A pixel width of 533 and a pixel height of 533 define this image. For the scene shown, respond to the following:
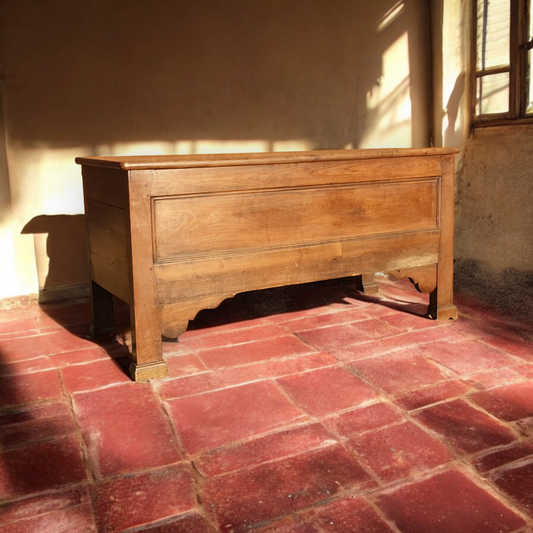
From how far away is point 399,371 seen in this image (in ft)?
9.15

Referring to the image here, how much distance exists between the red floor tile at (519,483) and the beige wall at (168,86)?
2.89 meters

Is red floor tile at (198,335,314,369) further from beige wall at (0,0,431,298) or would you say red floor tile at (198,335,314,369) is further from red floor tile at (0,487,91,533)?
beige wall at (0,0,431,298)

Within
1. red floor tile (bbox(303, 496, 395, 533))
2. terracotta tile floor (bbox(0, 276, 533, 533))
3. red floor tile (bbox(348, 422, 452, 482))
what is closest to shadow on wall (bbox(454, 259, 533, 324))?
terracotta tile floor (bbox(0, 276, 533, 533))

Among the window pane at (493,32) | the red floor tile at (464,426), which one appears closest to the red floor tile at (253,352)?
the red floor tile at (464,426)

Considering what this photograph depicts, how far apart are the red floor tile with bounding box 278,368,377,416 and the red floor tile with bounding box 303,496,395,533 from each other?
1.94 feet

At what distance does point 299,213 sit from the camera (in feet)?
9.85

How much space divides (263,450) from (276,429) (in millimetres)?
158

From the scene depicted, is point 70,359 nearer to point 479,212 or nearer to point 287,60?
point 287,60

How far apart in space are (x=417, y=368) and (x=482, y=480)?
0.93 m

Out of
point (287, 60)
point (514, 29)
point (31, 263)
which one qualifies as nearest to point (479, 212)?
point (514, 29)

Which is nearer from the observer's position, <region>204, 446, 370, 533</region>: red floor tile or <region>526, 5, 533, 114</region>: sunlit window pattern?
<region>204, 446, 370, 533</region>: red floor tile

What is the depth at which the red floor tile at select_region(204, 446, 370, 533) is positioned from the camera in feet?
5.81

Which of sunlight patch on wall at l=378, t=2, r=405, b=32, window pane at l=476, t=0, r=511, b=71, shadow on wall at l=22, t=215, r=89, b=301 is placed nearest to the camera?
shadow on wall at l=22, t=215, r=89, b=301

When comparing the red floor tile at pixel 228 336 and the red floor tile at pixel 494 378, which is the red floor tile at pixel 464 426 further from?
the red floor tile at pixel 228 336
